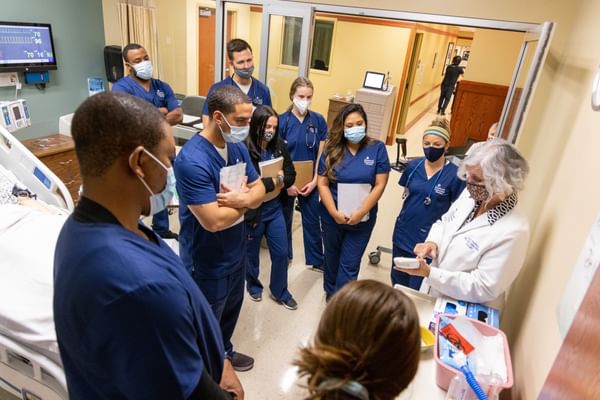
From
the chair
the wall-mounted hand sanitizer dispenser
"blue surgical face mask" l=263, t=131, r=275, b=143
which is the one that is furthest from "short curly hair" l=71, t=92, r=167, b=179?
the chair

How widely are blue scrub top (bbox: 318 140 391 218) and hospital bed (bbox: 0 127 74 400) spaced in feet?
5.07

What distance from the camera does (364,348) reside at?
0.62 meters

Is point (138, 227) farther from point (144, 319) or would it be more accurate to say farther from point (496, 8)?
point (496, 8)

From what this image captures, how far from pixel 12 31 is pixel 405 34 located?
5.20 metres

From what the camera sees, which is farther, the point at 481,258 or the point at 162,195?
the point at 481,258

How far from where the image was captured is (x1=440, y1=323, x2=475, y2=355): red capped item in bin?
47.8 inches

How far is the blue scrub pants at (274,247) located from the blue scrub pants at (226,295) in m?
0.55

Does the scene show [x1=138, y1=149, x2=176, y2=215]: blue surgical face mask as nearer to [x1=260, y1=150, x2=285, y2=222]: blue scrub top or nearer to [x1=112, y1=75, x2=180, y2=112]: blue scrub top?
[x1=260, y1=150, x2=285, y2=222]: blue scrub top

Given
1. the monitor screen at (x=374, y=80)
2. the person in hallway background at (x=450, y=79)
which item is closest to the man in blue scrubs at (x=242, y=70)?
the monitor screen at (x=374, y=80)

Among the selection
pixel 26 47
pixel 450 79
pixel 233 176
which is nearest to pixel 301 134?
pixel 233 176

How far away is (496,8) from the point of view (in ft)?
9.25

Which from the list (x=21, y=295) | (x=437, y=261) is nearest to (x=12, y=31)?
(x=21, y=295)

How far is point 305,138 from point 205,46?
4.25 meters

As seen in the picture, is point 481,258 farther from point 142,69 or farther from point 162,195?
point 142,69
